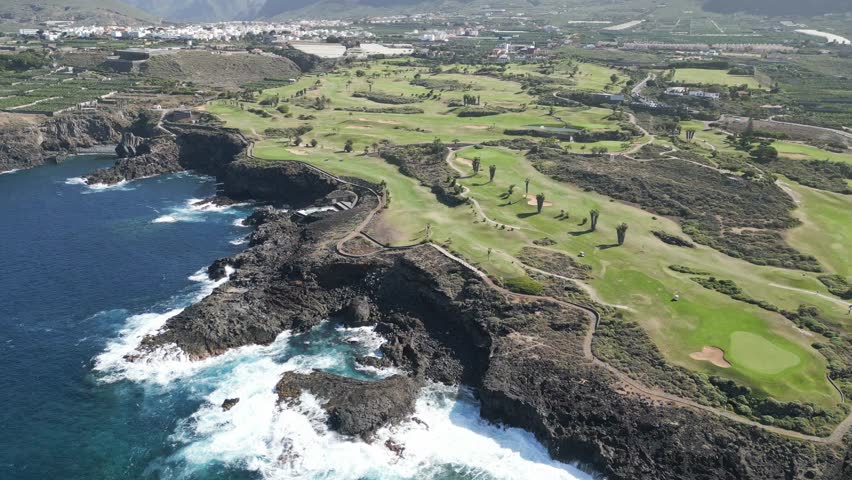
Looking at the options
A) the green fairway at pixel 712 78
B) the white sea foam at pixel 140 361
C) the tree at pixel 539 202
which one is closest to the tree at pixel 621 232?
the tree at pixel 539 202

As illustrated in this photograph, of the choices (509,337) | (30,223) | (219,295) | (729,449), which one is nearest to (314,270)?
(219,295)

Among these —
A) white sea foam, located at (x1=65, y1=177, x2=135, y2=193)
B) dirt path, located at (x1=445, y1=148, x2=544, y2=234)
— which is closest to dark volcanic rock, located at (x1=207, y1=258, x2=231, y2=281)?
dirt path, located at (x1=445, y1=148, x2=544, y2=234)

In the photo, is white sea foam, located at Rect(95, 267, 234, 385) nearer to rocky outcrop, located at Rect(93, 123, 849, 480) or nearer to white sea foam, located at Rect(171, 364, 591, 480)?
rocky outcrop, located at Rect(93, 123, 849, 480)

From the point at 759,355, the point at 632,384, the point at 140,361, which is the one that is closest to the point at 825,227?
the point at 759,355

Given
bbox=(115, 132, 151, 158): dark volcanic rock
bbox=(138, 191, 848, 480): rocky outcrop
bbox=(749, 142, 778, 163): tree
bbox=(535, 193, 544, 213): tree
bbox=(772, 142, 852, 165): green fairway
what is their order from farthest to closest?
bbox=(115, 132, 151, 158): dark volcanic rock → bbox=(772, 142, 852, 165): green fairway → bbox=(749, 142, 778, 163): tree → bbox=(535, 193, 544, 213): tree → bbox=(138, 191, 848, 480): rocky outcrop

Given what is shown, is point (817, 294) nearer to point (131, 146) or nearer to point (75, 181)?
point (75, 181)

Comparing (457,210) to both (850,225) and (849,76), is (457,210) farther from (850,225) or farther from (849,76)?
(849,76)
